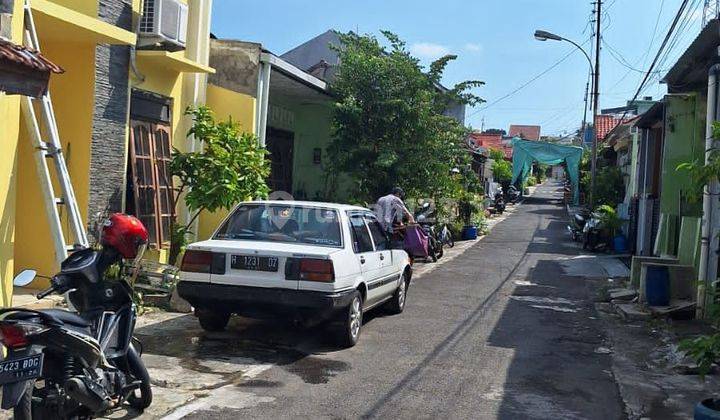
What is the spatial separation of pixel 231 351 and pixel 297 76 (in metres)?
8.31

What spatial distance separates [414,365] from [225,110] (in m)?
7.32

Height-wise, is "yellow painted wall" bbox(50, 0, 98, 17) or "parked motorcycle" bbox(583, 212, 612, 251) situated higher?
"yellow painted wall" bbox(50, 0, 98, 17)

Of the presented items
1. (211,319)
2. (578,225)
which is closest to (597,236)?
(578,225)

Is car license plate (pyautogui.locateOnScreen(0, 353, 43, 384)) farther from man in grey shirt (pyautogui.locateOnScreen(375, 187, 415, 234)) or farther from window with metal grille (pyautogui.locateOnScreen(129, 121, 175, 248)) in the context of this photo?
man in grey shirt (pyautogui.locateOnScreen(375, 187, 415, 234))

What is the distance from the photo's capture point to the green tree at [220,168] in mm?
10547

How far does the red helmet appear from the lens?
5266 mm

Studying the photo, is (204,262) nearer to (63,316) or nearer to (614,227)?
(63,316)

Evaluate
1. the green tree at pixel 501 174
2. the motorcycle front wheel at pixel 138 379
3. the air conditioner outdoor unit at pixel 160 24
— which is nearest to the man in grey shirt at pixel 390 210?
the air conditioner outdoor unit at pixel 160 24

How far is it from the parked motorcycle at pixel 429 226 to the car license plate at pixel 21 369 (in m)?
13.3

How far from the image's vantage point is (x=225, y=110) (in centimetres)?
1330

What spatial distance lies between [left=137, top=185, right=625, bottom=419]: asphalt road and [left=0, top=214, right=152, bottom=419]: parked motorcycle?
71 centimetres

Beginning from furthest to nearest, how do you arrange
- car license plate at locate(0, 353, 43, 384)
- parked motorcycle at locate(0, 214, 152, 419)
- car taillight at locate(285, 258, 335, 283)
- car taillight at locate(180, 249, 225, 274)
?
car taillight at locate(180, 249, 225, 274), car taillight at locate(285, 258, 335, 283), parked motorcycle at locate(0, 214, 152, 419), car license plate at locate(0, 353, 43, 384)

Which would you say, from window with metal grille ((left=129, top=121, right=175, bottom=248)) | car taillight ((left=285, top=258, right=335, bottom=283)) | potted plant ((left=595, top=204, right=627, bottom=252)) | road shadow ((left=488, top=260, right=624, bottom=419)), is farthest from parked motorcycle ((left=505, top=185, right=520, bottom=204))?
car taillight ((left=285, top=258, right=335, bottom=283))

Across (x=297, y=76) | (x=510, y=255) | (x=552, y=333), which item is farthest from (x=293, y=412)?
(x=510, y=255)
